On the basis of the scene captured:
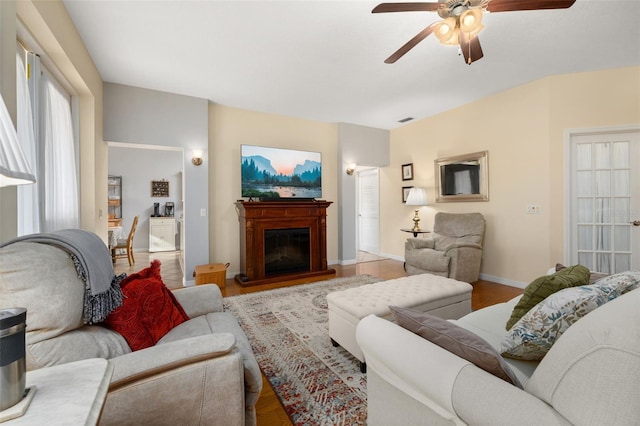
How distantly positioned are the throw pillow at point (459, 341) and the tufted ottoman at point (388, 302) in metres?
0.73

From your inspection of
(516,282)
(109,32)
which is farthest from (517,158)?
(109,32)

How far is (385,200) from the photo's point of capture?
586 centimetres

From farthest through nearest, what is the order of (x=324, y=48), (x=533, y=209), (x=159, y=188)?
1. (x=159, y=188)
2. (x=533, y=209)
3. (x=324, y=48)

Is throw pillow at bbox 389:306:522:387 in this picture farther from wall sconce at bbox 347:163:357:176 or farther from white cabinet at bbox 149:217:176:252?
white cabinet at bbox 149:217:176:252

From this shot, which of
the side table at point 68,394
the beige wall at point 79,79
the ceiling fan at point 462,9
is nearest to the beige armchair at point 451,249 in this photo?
the ceiling fan at point 462,9

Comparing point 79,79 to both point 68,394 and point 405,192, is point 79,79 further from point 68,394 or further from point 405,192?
point 405,192

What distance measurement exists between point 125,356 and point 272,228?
3.13 metres

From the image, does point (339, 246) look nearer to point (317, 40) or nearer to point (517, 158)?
point (517, 158)

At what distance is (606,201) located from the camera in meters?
3.29

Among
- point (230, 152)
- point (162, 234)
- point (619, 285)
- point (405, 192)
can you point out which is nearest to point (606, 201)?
point (405, 192)

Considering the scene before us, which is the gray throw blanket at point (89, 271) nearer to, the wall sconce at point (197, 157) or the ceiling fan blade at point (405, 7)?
the ceiling fan blade at point (405, 7)

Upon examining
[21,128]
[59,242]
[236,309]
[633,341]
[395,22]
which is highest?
[395,22]

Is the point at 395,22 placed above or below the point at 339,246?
above

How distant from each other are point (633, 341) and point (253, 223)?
378cm
